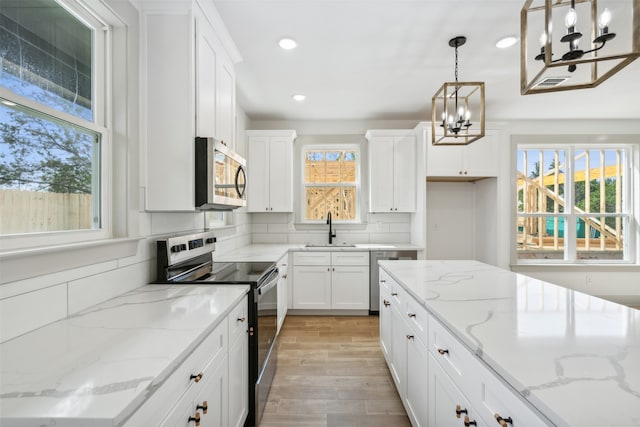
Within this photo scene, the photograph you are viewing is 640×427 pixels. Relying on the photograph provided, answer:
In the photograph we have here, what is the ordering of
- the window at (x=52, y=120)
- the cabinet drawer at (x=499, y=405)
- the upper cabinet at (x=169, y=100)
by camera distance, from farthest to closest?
the upper cabinet at (x=169, y=100) → the window at (x=52, y=120) → the cabinet drawer at (x=499, y=405)

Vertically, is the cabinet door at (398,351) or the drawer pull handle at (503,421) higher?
the drawer pull handle at (503,421)

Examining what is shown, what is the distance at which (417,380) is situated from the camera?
1.57 meters

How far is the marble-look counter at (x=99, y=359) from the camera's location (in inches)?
23.9

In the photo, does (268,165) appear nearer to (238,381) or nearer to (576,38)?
(238,381)

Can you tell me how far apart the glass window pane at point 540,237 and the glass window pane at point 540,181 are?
0.15 meters

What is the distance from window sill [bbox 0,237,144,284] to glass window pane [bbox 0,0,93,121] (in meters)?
0.59

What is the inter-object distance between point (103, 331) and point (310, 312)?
2.95 meters

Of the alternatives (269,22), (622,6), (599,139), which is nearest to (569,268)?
(599,139)

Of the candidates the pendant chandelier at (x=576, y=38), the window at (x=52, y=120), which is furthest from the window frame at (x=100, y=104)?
the pendant chandelier at (x=576, y=38)

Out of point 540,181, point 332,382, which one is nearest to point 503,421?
point 332,382

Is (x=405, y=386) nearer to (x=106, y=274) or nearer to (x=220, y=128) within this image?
(x=106, y=274)

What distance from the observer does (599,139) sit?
14.1 feet

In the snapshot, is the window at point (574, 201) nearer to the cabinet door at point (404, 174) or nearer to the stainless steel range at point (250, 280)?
the cabinet door at point (404, 174)

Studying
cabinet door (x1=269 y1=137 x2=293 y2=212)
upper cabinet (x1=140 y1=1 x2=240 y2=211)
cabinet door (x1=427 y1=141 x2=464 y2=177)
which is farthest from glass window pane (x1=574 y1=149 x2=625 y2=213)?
upper cabinet (x1=140 y1=1 x2=240 y2=211)
